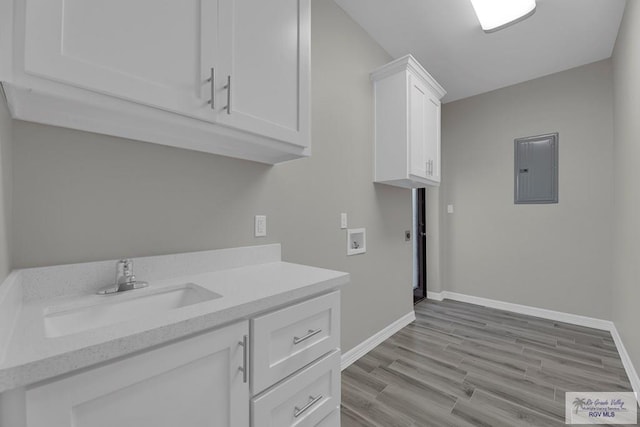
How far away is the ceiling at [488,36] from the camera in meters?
2.13

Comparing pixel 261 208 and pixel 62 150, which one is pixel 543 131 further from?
pixel 62 150

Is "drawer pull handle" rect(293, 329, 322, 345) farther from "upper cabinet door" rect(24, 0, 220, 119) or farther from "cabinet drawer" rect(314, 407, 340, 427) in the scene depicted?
"upper cabinet door" rect(24, 0, 220, 119)

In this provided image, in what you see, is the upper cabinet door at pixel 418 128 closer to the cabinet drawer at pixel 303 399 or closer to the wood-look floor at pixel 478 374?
the wood-look floor at pixel 478 374

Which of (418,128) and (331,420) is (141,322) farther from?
(418,128)

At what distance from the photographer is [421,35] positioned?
2.44m

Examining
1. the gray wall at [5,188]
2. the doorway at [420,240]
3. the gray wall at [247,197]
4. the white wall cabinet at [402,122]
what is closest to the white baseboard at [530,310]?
the doorway at [420,240]

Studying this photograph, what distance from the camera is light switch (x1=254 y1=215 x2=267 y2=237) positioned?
1548 mm

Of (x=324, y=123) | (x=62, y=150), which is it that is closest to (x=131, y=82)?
(x=62, y=150)

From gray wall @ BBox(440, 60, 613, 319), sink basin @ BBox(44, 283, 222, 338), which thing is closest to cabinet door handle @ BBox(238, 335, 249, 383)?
sink basin @ BBox(44, 283, 222, 338)

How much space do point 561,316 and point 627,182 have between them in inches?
66.3

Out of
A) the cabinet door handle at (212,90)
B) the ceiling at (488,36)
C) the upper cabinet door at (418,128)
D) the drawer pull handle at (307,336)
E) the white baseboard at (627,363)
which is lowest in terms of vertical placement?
the white baseboard at (627,363)

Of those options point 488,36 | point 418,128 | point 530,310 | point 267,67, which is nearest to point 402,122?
point 418,128

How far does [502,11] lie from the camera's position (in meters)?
2.03

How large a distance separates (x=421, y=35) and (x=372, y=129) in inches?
35.8
